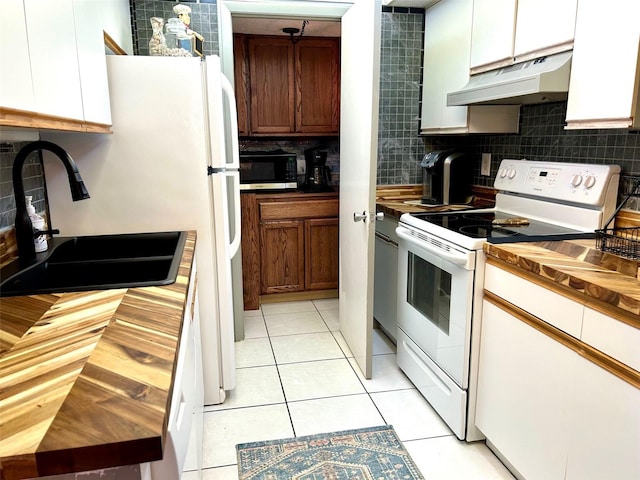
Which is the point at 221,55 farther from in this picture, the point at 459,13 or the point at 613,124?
the point at 613,124

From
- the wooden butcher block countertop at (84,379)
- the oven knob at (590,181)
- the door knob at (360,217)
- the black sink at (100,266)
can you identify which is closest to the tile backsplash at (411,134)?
the oven knob at (590,181)

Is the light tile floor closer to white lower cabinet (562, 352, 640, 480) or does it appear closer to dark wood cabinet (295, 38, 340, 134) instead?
white lower cabinet (562, 352, 640, 480)

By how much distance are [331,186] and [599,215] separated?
7.63 feet

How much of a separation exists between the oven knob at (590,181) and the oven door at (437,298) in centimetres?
61

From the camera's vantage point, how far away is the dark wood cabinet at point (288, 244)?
11.5 feet

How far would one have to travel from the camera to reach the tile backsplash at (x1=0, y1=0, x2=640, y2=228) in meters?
1.88

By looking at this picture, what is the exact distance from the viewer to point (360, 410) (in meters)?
2.23

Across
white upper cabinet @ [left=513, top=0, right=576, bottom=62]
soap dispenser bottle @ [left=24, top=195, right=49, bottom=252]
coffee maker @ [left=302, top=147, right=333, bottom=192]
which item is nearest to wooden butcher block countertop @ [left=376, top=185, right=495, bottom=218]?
coffee maker @ [left=302, top=147, right=333, bottom=192]

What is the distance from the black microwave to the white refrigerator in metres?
1.48

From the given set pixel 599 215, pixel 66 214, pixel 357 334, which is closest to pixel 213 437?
pixel 357 334

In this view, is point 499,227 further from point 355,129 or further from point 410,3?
point 410,3

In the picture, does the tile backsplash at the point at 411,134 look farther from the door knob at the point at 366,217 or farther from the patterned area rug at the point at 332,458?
the patterned area rug at the point at 332,458

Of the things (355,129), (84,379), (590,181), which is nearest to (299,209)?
(355,129)

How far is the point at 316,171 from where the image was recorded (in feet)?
12.8
